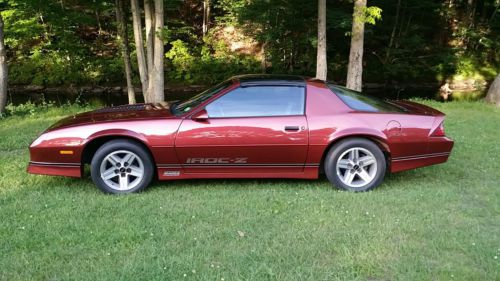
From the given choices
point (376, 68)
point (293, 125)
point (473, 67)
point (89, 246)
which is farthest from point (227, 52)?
point (89, 246)

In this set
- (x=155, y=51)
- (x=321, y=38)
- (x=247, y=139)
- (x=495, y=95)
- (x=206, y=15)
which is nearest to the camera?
(x=247, y=139)

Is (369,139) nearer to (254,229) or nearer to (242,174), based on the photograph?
(242,174)

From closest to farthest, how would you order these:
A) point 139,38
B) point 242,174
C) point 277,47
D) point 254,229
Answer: point 254,229, point 242,174, point 139,38, point 277,47

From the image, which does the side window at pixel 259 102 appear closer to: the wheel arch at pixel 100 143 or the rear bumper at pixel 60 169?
the wheel arch at pixel 100 143

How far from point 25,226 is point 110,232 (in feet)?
2.74

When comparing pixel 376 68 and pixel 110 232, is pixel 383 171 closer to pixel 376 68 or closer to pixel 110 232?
pixel 110 232

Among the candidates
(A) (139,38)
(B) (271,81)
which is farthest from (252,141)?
(A) (139,38)

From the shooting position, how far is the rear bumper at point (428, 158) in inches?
215

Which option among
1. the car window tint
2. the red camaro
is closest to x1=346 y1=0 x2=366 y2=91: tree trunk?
the car window tint

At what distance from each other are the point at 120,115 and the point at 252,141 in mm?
1627

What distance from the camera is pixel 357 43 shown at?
36.7 feet

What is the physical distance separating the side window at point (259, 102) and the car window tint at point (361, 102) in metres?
0.50

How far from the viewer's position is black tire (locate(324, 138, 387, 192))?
211 inches

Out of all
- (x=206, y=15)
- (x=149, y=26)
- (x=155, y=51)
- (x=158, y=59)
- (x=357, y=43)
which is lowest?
(x=158, y=59)
